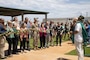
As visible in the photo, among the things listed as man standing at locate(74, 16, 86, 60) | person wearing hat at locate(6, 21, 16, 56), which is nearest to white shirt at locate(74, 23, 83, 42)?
man standing at locate(74, 16, 86, 60)

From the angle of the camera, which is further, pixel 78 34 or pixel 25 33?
pixel 25 33

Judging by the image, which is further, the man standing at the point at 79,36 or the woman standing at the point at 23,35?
the woman standing at the point at 23,35

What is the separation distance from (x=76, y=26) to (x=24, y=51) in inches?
206

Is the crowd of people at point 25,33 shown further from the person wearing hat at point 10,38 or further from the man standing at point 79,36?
the man standing at point 79,36

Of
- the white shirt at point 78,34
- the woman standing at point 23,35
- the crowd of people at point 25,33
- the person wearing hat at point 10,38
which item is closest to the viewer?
the white shirt at point 78,34

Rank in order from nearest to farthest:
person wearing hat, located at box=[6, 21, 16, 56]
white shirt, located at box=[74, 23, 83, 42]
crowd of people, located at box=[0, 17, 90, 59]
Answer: white shirt, located at box=[74, 23, 83, 42] → crowd of people, located at box=[0, 17, 90, 59] → person wearing hat, located at box=[6, 21, 16, 56]

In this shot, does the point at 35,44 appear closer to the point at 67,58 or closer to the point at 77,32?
the point at 67,58

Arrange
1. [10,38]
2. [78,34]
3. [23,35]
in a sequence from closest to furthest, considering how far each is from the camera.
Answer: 1. [78,34]
2. [10,38]
3. [23,35]

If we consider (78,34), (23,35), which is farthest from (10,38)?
(78,34)

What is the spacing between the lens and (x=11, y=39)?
1317 cm

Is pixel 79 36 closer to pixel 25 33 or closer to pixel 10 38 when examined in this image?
pixel 10 38

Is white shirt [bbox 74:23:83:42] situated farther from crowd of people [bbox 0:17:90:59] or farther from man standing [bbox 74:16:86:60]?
crowd of people [bbox 0:17:90:59]

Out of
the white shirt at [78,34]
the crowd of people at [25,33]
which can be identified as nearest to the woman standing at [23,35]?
the crowd of people at [25,33]

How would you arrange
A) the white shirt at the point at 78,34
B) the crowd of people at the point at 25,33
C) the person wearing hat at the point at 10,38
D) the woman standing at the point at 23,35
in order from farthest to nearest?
the woman standing at the point at 23,35 → the person wearing hat at the point at 10,38 → the crowd of people at the point at 25,33 → the white shirt at the point at 78,34
